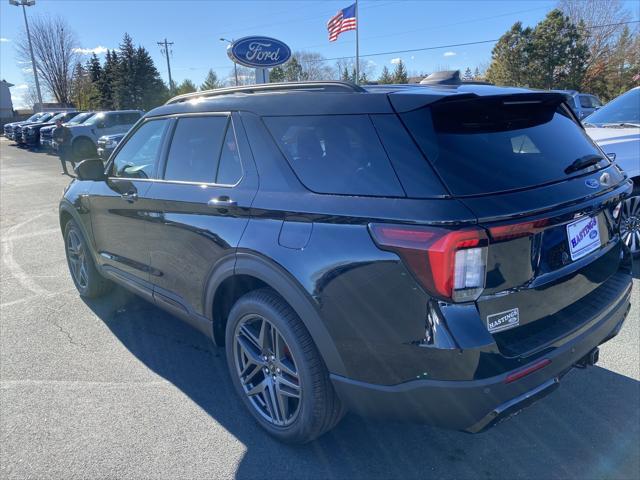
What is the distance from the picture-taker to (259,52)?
1352cm

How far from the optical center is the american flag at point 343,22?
25234mm

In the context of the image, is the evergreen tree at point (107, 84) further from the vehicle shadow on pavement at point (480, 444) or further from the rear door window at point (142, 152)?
the vehicle shadow on pavement at point (480, 444)

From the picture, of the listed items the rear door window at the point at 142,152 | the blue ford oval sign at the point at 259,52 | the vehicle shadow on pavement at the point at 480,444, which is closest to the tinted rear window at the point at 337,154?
the rear door window at the point at 142,152

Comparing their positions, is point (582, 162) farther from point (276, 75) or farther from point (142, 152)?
point (276, 75)

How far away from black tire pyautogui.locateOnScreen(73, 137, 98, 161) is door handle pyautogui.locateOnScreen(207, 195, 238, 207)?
17792 mm

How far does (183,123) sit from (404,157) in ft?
6.11

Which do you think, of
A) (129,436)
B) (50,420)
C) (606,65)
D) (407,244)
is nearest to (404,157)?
(407,244)

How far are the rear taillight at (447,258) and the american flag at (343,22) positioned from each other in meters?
25.9

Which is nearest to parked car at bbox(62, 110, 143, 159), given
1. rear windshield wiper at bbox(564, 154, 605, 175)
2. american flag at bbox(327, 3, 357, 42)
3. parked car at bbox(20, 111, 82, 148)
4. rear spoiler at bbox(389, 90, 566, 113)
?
parked car at bbox(20, 111, 82, 148)

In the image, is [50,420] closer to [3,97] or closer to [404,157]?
[404,157]

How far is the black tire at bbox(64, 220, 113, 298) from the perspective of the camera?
4543 millimetres

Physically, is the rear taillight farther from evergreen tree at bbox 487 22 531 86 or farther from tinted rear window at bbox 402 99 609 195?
evergreen tree at bbox 487 22 531 86

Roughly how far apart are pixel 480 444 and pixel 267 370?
1.25m

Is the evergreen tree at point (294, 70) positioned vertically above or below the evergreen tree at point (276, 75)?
above
